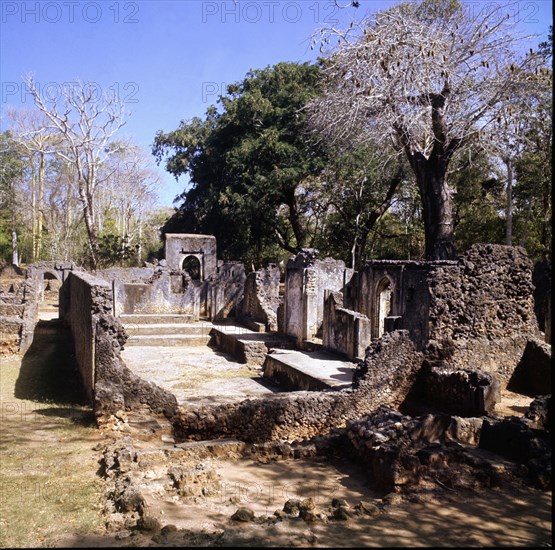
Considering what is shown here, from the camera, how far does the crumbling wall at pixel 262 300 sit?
20.0 m

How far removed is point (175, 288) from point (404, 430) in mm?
17312

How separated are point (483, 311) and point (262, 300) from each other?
407 inches

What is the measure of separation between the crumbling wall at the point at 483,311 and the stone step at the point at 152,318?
12.7 metres

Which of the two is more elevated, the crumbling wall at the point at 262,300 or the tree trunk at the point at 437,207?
the tree trunk at the point at 437,207

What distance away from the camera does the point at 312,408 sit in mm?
8844

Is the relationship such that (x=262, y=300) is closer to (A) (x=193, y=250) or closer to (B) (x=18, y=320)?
(B) (x=18, y=320)

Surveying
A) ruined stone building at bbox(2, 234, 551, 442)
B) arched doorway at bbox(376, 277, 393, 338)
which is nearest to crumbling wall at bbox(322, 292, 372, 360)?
ruined stone building at bbox(2, 234, 551, 442)

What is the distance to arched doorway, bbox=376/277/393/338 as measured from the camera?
18469 millimetres

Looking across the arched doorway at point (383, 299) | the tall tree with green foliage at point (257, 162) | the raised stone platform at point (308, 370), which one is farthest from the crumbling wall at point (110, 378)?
the tall tree with green foliage at point (257, 162)

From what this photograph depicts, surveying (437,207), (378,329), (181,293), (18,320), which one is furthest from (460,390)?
(181,293)

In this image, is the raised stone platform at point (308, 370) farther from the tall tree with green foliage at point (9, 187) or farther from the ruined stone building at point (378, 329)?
the tall tree with green foliage at point (9, 187)

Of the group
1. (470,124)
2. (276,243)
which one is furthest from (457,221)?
(470,124)

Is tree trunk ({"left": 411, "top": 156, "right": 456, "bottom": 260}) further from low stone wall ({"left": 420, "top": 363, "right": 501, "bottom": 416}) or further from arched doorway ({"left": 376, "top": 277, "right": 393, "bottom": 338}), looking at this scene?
low stone wall ({"left": 420, "top": 363, "right": 501, "bottom": 416})

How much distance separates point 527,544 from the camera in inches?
190
